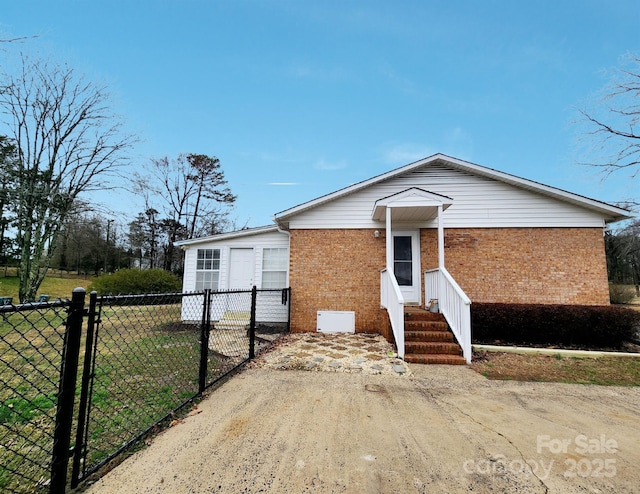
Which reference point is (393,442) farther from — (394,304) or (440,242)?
(440,242)

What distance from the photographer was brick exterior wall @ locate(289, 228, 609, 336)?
24.5 feet

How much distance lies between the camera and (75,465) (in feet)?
6.45

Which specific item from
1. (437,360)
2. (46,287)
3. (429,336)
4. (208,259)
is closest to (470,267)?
(429,336)

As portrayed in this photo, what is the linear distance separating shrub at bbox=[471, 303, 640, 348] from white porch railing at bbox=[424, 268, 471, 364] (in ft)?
3.03

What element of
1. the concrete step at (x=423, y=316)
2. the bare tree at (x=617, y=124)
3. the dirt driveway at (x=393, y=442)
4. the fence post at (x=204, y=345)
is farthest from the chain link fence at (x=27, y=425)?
the bare tree at (x=617, y=124)

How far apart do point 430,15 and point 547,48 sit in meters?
3.97

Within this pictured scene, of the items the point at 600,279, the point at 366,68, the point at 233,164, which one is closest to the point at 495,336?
the point at 600,279

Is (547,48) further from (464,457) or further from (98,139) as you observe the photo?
(98,139)

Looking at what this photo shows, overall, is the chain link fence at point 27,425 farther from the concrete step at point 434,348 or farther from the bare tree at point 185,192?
the bare tree at point 185,192

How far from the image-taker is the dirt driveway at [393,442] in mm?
2100

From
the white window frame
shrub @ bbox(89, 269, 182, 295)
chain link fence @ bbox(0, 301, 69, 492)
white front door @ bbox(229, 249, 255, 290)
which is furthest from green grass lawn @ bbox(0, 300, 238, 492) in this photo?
shrub @ bbox(89, 269, 182, 295)

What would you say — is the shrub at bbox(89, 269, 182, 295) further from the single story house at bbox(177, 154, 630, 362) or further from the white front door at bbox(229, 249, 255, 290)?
the single story house at bbox(177, 154, 630, 362)

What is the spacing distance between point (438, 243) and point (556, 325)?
124 inches

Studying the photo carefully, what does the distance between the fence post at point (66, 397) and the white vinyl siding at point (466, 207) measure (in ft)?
21.6
